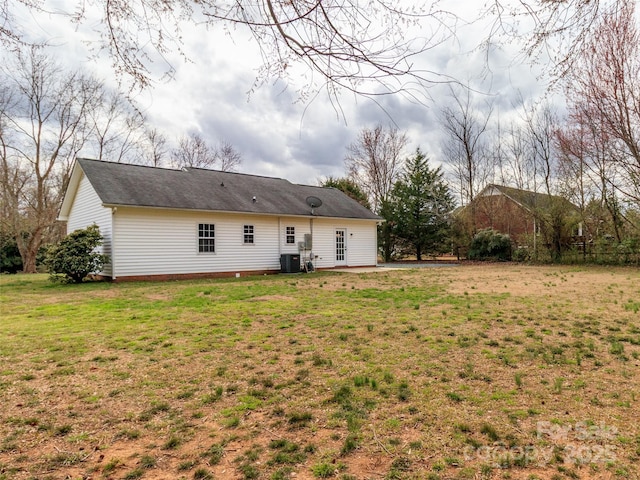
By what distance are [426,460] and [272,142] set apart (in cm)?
301

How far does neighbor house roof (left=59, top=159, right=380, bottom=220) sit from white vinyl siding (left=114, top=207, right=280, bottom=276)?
0.45 meters

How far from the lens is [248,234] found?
15.4 meters

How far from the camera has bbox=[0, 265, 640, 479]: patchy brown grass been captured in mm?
2217

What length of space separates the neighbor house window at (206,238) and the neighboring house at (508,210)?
16834 millimetres

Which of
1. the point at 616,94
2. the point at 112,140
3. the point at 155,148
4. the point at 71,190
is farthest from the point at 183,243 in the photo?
the point at 155,148

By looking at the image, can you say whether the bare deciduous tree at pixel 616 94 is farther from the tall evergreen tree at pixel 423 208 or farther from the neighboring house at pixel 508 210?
the tall evergreen tree at pixel 423 208

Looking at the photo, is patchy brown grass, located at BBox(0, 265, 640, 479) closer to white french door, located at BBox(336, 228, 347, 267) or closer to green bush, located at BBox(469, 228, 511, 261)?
white french door, located at BBox(336, 228, 347, 267)

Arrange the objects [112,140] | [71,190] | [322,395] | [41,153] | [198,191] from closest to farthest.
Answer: [322,395] < [198,191] < [71,190] < [41,153] < [112,140]

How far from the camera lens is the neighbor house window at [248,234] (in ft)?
50.4

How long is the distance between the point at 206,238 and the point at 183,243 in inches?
36.1

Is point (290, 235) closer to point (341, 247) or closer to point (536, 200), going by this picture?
point (341, 247)

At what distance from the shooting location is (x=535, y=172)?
20.9 meters

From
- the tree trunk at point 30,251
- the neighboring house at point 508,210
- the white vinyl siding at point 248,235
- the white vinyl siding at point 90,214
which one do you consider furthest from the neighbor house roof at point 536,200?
the tree trunk at point 30,251

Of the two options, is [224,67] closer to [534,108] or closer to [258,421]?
[258,421]
